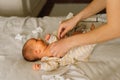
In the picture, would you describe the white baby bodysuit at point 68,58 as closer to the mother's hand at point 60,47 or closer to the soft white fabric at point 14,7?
the mother's hand at point 60,47

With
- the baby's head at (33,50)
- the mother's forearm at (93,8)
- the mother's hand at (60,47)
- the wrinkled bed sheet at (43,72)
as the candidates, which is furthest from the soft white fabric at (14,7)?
the mother's hand at (60,47)

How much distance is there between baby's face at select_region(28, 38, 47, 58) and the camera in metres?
1.50

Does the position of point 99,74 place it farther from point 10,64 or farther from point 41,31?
point 41,31

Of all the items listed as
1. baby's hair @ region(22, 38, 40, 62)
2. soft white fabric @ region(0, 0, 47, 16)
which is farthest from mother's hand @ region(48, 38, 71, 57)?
soft white fabric @ region(0, 0, 47, 16)

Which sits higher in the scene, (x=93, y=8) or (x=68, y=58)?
(x=93, y=8)

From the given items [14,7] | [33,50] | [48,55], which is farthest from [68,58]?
[14,7]

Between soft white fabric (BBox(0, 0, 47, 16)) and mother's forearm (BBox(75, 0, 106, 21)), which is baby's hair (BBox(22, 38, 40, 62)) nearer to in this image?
mother's forearm (BBox(75, 0, 106, 21))

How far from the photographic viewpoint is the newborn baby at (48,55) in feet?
4.60

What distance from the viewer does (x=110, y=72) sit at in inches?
52.2

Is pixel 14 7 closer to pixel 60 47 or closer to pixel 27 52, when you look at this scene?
pixel 27 52

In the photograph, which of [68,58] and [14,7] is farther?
[14,7]

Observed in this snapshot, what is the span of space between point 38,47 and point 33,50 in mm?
37

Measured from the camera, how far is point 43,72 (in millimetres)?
1391

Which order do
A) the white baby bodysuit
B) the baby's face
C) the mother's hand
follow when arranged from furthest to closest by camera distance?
the baby's face
the white baby bodysuit
the mother's hand
